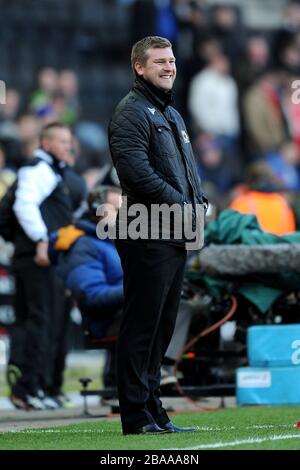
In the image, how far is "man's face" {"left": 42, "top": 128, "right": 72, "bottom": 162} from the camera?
37.7 feet

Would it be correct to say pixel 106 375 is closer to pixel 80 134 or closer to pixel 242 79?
pixel 80 134

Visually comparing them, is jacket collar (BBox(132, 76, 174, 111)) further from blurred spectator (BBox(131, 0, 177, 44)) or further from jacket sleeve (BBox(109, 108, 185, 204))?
blurred spectator (BBox(131, 0, 177, 44))

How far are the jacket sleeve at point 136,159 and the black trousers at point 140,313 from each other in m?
0.27

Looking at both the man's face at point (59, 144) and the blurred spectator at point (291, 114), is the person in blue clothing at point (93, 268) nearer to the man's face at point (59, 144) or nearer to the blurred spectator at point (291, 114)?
the man's face at point (59, 144)

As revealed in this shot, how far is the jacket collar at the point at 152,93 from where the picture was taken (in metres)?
7.41

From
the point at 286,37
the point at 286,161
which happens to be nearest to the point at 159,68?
the point at 286,161

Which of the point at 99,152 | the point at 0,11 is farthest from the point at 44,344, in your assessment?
the point at 0,11

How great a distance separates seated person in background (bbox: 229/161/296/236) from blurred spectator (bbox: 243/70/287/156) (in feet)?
27.1

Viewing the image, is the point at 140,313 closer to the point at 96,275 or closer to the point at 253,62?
the point at 96,275

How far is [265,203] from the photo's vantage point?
506 inches

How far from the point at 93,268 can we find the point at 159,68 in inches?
117

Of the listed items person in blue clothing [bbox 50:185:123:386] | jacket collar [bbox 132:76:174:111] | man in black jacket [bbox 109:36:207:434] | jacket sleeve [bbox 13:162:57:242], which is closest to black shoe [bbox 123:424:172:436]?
man in black jacket [bbox 109:36:207:434]

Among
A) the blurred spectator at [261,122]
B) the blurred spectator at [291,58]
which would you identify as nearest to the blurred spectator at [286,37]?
the blurred spectator at [291,58]
